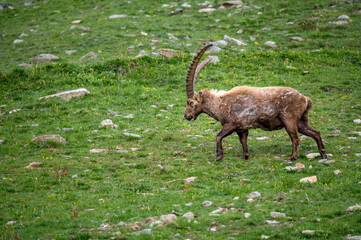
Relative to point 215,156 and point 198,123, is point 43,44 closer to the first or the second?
point 198,123

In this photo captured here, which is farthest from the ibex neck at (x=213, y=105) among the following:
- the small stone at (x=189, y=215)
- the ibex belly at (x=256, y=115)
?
the small stone at (x=189, y=215)

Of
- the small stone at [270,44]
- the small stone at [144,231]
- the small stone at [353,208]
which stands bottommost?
the small stone at [270,44]

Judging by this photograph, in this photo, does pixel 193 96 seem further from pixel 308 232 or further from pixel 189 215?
pixel 308 232

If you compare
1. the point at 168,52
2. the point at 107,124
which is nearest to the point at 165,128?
the point at 107,124

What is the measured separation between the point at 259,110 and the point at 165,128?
4939 mm

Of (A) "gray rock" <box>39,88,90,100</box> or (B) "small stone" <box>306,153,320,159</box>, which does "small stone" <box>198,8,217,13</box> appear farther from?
(B) "small stone" <box>306,153,320,159</box>

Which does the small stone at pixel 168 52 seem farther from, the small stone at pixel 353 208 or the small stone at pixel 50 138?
the small stone at pixel 353 208

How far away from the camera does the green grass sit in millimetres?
9062

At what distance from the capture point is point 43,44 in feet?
88.1

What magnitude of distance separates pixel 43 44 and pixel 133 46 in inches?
252

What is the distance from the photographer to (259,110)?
12711 millimetres

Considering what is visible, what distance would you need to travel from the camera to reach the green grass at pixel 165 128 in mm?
9062

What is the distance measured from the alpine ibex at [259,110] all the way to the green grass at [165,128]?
0.73 metres

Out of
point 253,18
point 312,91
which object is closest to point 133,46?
point 253,18
